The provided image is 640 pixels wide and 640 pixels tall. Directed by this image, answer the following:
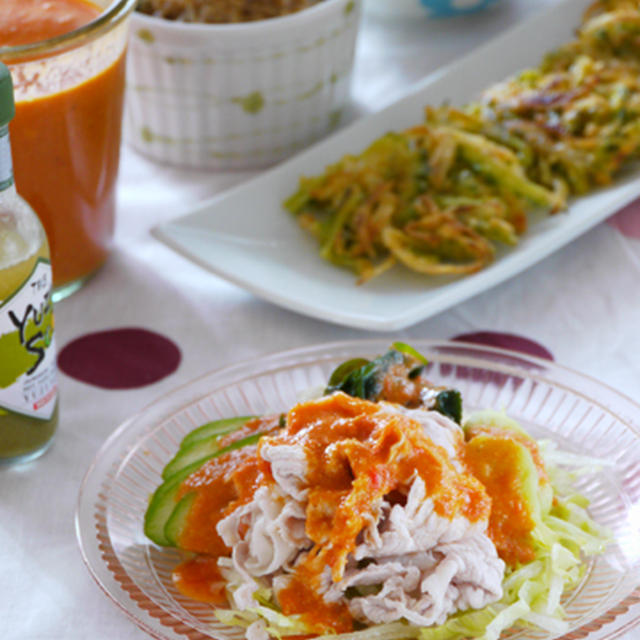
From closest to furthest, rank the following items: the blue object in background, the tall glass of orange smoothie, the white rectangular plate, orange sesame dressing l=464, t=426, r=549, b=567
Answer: orange sesame dressing l=464, t=426, r=549, b=567, the tall glass of orange smoothie, the white rectangular plate, the blue object in background

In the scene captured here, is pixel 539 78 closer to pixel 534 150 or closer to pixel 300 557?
pixel 534 150

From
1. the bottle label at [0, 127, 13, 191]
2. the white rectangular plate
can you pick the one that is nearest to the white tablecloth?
the white rectangular plate

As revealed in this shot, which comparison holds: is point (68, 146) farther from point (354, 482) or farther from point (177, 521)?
point (354, 482)

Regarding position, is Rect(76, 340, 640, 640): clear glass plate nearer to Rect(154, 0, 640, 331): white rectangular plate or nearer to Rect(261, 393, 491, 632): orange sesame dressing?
Rect(261, 393, 491, 632): orange sesame dressing

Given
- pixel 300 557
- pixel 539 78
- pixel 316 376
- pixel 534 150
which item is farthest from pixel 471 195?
pixel 300 557

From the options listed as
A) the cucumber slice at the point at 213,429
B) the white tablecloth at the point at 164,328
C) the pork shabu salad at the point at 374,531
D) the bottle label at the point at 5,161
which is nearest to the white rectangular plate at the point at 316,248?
the white tablecloth at the point at 164,328
